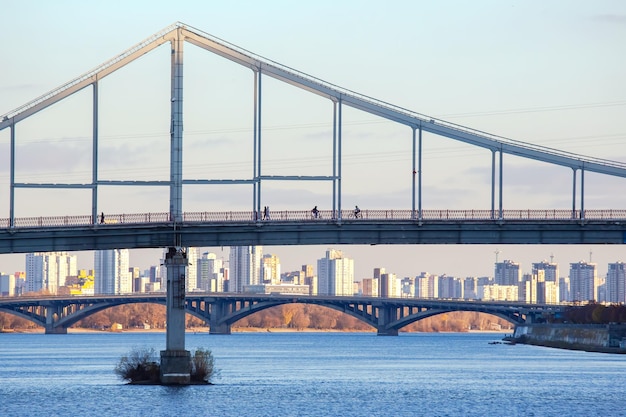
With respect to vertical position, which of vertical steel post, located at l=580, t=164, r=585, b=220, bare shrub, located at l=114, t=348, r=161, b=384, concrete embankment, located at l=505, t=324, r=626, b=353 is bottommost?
concrete embankment, located at l=505, t=324, r=626, b=353

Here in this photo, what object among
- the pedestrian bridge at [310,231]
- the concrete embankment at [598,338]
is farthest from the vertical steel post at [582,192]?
the concrete embankment at [598,338]

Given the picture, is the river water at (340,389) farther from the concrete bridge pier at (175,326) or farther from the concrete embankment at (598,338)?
the concrete embankment at (598,338)

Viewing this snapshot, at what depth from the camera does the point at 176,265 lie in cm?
9256

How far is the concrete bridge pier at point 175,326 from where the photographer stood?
9128cm

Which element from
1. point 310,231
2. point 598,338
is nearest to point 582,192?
point 310,231

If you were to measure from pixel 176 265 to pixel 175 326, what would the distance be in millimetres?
3790

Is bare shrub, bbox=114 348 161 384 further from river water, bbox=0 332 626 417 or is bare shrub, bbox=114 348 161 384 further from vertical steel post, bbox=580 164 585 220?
vertical steel post, bbox=580 164 585 220

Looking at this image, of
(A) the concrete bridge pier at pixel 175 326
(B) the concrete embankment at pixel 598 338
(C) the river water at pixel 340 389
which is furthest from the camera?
(B) the concrete embankment at pixel 598 338

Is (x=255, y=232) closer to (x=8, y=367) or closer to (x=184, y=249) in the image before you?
Answer: (x=184, y=249)

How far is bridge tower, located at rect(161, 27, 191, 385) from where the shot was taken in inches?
Answer: 3597

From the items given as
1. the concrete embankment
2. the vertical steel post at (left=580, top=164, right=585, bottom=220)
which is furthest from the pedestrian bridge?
the concrete embankment

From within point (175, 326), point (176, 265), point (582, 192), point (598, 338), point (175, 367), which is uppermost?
point (582, 192)

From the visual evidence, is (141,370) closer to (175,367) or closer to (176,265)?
(175,367)

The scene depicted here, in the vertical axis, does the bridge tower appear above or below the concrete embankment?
above
